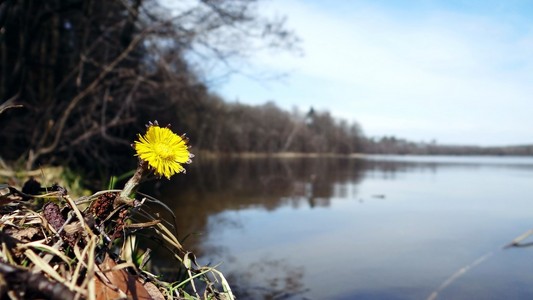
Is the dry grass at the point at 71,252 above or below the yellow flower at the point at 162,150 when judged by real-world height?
below

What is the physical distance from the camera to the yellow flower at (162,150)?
27.9 inches

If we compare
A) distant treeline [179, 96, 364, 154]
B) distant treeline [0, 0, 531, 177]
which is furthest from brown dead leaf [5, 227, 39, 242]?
distant treeline [179, 96, 364, 154]

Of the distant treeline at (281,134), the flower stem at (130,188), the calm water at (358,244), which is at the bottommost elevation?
the calm water at (358,244)

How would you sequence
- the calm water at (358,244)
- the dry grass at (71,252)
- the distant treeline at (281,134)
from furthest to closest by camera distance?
the distant treeline at (281,134), the calm water at (358,244), the dry grass at (71,252)

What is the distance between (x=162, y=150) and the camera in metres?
0.72

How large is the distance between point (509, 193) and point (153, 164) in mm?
12108

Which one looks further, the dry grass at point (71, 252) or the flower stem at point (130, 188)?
the flower stem at point (130, 188)

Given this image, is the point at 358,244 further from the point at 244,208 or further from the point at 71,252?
the point at 71,252

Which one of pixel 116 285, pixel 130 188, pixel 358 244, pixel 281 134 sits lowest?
pixel 358 244

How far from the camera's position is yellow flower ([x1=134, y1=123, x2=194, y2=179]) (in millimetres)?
709

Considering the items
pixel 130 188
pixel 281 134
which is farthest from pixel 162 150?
pixel 281 134

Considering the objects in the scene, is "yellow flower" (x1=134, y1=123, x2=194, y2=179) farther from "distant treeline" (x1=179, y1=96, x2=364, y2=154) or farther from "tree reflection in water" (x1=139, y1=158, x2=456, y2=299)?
"distant treeline" (x1=179, y1=96, x2=364, y2=154)

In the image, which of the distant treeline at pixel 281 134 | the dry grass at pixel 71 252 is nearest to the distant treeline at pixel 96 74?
the dry grass at pixel 71 252

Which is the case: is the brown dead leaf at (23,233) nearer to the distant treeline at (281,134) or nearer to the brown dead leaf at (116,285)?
the brown dead leaf at (116,285)
